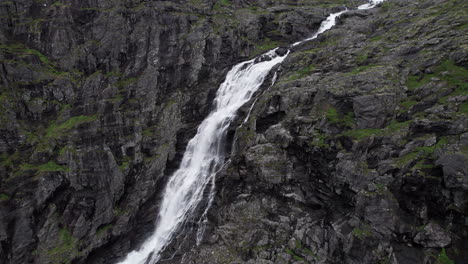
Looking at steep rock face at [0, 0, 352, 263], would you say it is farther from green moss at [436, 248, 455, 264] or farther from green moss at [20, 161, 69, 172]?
green moss at [436, 248, 455, 264]

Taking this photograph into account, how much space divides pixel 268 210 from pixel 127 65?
26092 mm

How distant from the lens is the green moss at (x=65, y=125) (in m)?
29.8

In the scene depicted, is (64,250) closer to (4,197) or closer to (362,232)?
(4,197)

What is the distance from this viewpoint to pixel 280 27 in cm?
4206

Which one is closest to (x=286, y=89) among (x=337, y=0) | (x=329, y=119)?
(x=329, y=119)

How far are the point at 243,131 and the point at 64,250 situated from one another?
18.2 metres

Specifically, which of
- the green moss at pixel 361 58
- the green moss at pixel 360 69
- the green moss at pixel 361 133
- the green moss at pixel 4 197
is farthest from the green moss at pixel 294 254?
the green moss at pixel 4 197

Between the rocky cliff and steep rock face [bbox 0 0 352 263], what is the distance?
15 centimetres

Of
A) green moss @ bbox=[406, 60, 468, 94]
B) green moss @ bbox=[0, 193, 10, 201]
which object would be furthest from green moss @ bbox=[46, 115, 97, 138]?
green moss @ bbox=[406, 60, 468, 94]

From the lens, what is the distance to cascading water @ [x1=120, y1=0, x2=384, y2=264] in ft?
79.5

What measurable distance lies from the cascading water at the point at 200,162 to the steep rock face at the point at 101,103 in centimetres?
144

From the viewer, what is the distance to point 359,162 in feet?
56.7

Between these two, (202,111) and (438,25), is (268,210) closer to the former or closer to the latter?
(202,111)

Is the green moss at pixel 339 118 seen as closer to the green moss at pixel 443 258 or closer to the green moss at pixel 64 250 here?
the green moss at pixel 443 258
